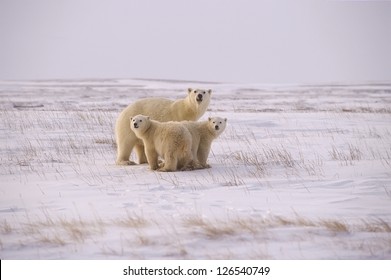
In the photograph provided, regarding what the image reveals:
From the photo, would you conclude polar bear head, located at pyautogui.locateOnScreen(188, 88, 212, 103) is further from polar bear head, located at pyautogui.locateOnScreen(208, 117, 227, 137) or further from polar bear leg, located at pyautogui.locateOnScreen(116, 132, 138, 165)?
polar bear leg, located at pyautogui.locateOnScreen(116, 132, 138, 165)

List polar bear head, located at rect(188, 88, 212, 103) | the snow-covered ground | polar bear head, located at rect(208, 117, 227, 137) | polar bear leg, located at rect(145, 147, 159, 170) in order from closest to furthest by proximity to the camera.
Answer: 1. the snow-covered ground
2. polar bear leg, located at rect(145, 147, 159, 170)
3. polar bear head, located at rect(208, 117, 227, 137)
4. polar bear head, located at rect(188, 88, 212, 103)

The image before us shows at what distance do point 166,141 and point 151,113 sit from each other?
1.27 metres

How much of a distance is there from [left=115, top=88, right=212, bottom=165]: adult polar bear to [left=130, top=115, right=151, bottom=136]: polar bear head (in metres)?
0.65

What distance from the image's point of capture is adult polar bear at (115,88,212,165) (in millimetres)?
8047

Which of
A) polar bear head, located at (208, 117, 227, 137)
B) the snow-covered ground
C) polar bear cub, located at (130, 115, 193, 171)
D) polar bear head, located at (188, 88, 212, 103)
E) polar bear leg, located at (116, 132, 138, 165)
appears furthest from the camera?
polar bear head, located at (188, 88, 212, 103)

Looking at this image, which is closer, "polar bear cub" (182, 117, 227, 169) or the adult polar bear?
"polar bear cub" (182, 117, 227, 169)

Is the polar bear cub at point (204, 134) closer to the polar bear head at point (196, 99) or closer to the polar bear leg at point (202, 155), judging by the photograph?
the polar bear leg at point (202, 155)

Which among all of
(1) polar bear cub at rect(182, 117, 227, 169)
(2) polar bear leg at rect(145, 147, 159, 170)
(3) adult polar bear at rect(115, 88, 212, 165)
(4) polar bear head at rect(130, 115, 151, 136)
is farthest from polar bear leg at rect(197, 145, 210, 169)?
(3) adult polar bear at rect(115, 88, 212, 165)

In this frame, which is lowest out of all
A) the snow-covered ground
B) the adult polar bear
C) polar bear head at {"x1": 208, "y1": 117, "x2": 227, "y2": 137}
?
the snow-covered ground

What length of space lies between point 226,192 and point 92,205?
1506mm

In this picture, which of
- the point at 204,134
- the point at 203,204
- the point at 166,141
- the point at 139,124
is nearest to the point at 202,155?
the point at 204,134

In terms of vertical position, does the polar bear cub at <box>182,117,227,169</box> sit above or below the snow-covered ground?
above

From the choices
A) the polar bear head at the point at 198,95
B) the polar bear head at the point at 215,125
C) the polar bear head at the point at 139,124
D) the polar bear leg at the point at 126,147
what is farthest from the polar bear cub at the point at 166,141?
the polar bear head at the point at 198,95

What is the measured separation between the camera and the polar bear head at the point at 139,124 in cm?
724
